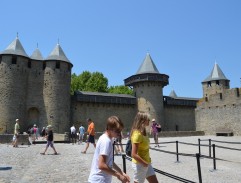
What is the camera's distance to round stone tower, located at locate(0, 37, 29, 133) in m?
28.6

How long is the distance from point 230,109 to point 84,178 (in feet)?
72.5

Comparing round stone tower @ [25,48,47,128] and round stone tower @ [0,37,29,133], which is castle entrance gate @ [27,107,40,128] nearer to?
round stone tower @ [25,48,47,128]

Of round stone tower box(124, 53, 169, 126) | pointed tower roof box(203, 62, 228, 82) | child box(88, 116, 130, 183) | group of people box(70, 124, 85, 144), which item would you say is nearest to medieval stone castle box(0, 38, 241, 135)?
round stone tower box(124, 53, 169, 126)

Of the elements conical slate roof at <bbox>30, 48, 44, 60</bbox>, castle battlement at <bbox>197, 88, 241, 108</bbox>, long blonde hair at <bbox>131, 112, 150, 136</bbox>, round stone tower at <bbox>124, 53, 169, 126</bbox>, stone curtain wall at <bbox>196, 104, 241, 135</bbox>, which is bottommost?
long blonde hair at <bbox>131, 112, 150, 136</bbox>

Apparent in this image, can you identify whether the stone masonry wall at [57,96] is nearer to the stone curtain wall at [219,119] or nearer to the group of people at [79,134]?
the group of people at [79,134]

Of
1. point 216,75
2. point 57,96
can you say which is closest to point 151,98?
point 57,96

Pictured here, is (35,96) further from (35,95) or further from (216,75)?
(216,75)

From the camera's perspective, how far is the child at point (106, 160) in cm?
289

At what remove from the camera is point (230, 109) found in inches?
998

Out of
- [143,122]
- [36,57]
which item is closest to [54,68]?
[36,57]

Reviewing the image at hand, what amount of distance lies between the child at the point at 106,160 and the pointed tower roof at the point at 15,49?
30268mm

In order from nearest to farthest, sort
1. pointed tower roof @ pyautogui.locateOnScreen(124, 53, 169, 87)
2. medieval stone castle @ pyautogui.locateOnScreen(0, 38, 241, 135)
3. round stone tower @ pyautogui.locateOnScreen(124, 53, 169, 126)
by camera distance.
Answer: medieval stone castle @ pyautogui.locateOnScreen(0, 38, 241, 135) < round stone tower @ pyautogui.locateOnScreen(124, 53, 169, 126) < pointed tower roof @ pyautogui.locateOnScreen(124, 53, 169, 87)

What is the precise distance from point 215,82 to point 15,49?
101 feet

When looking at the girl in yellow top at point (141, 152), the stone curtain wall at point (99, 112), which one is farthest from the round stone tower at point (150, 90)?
the girl in yellow top at point (141, 152)
